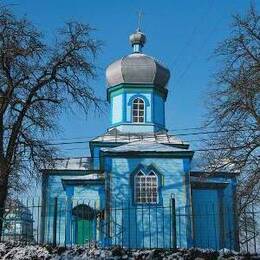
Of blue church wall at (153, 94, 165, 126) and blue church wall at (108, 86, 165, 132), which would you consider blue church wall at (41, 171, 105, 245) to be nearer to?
blue church wall at (108, 86, 165, 132)

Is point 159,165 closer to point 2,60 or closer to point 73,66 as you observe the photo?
point 73,66

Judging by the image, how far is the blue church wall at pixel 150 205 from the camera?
19281 millimetres

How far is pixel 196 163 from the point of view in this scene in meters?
23.3

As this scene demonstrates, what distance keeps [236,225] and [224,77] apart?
25.7 ft

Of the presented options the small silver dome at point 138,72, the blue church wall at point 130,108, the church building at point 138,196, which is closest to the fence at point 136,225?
the church building at point 138,196

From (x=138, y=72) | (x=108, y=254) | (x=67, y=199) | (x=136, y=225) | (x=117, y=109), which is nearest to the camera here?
(x=108, y=254)

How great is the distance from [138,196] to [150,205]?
62cm

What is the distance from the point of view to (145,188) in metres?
20.4

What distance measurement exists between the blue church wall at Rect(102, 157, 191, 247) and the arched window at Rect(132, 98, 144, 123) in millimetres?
4790

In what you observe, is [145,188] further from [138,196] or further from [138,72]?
[138,72]

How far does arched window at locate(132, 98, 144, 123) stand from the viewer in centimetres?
2536

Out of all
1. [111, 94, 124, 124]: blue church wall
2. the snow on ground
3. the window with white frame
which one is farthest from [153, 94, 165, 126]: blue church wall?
the snow on ground

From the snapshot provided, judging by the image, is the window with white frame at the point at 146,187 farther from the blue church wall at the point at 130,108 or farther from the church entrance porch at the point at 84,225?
the blue church wall at the point at 130,108

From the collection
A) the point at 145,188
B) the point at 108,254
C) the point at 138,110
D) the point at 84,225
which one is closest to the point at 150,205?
the point at 145,188
